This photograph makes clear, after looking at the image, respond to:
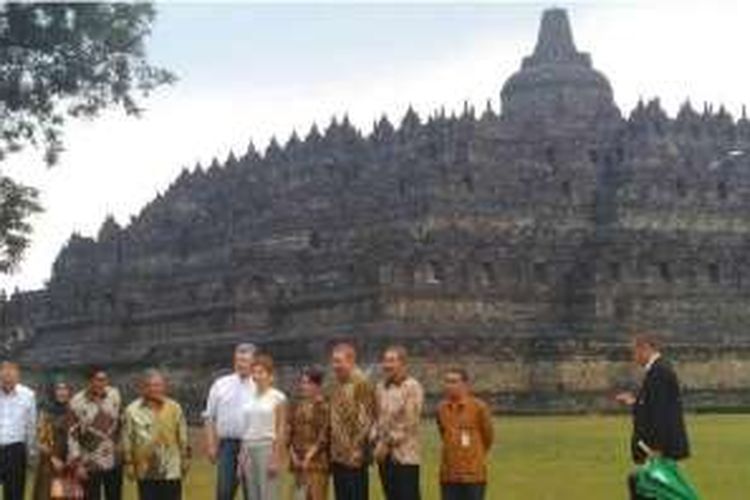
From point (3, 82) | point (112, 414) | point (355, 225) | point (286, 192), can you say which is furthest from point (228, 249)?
point (112, 414)

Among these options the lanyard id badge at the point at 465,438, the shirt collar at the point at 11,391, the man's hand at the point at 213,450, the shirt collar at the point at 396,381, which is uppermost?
the shirt collar at the point at 396,381

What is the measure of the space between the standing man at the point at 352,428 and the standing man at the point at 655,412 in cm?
244

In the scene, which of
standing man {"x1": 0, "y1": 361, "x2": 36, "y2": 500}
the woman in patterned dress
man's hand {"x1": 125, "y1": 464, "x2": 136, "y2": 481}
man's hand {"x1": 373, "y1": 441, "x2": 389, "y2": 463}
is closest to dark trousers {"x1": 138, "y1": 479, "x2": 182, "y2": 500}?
man's hand {"x1": 125, "y1": 464, "x2": 136, "y2": 481}

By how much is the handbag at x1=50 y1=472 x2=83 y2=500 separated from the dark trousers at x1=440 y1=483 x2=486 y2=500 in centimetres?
337

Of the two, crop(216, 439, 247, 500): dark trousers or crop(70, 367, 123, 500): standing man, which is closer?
crop(70, 367, 123, 500): standing man

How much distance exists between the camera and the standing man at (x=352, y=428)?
1562cm

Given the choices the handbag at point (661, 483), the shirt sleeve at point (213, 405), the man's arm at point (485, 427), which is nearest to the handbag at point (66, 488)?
the shirt sleeve at point (213, 405)

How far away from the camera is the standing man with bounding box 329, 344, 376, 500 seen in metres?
15.6

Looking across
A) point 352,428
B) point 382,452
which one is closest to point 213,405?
point 352,428

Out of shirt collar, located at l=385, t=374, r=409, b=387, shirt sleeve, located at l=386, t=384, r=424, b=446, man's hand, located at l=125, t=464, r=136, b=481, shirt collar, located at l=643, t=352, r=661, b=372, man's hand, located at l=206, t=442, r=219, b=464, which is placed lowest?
man's hand, located at l=125, t=464, r=136, b=481

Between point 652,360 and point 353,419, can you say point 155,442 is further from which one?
point 652,360

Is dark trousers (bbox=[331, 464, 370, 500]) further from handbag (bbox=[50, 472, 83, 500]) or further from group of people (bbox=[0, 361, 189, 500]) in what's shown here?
handbag (bbox=[50, 472, 83, 500])

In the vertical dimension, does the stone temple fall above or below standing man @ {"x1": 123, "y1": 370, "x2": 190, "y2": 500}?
above

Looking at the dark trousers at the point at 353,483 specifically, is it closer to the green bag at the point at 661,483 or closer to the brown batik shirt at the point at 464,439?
the brown batik shirt at the point at 464,439
